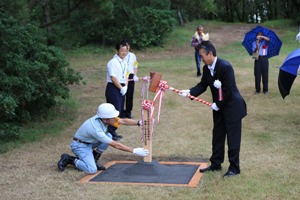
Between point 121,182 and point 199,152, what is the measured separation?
1.84 meters

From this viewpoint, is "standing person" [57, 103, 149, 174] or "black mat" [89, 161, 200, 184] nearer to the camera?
"black mat" [89, 161, 200, 184]

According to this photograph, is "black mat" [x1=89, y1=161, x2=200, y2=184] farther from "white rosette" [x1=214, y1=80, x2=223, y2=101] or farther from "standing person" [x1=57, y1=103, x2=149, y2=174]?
"white rosette" [x1=214, y1=80, x2=223, y2=101]

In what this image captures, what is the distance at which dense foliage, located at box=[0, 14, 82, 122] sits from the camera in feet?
27.1

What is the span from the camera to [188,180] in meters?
5.94

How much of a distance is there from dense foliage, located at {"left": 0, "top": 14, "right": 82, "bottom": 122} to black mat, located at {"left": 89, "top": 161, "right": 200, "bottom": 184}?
92.3 inches

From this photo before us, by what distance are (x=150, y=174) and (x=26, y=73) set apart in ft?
11.7

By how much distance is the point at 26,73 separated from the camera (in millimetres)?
8656

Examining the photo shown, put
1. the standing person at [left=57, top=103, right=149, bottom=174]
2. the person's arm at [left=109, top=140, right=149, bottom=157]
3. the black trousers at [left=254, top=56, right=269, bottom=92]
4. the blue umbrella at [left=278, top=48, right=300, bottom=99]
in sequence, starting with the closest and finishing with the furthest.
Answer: the person's arm at [left=109, top=140, right=149, bottom=157] < the standing person at [left=57, top=103, right=149, bottom=174] < the blue umbrella at [left=278, top=48, right=300, bottom=99] < the black trousers at [left=254, top=56, right=269, bottom=92]

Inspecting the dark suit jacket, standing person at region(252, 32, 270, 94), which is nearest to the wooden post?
the dark suit jacket

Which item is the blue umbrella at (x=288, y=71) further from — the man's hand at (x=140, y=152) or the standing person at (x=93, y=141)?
the man's hand at (x=140, y=152)

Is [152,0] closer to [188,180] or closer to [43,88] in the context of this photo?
[43,88]

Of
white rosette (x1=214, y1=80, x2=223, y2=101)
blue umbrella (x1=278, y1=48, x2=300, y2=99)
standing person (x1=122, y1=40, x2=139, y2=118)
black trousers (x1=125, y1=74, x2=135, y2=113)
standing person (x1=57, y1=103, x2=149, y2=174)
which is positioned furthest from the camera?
black trousers (x1=125, y1=74, x2=135, y2=113)

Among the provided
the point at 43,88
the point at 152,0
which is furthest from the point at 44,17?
the point at 43,88

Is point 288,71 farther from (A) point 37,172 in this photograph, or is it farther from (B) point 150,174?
(A) point 37,172
